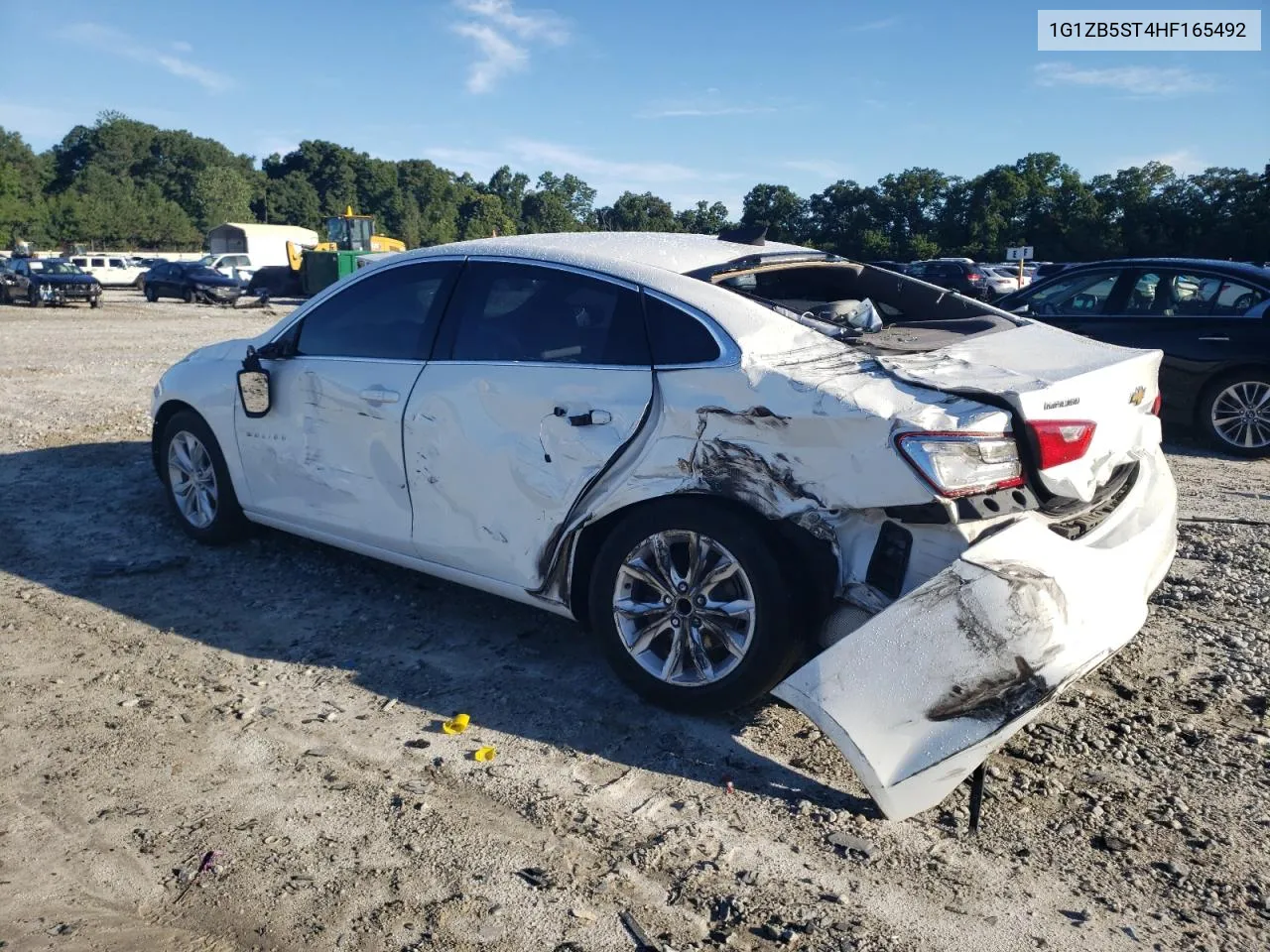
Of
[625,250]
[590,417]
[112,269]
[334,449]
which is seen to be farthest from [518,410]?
[112,269]

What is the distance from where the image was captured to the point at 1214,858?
2898 millimetres

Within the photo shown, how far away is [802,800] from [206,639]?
269 cm

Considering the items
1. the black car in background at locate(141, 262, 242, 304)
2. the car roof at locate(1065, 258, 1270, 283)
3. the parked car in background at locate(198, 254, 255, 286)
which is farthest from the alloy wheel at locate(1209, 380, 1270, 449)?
the parked car in background at locate(198, 254, 255, 286)

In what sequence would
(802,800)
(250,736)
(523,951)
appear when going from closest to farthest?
1. (523,951)
2. (802,800)
3. (250,736)

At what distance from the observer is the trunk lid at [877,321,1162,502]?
329 centimetres

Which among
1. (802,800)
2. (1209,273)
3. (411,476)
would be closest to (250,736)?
(411,476)

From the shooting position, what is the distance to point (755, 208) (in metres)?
69.6

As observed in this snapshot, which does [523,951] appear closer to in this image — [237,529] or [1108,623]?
[1108,623]

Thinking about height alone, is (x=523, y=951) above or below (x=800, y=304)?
below

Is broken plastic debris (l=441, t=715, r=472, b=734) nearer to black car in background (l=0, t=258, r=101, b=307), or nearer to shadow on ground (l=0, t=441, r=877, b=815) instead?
shadow on ground (l=0, t=441, r=877, b=815)

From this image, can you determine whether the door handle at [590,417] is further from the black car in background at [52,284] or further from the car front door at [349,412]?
the black car in background at [52,284]

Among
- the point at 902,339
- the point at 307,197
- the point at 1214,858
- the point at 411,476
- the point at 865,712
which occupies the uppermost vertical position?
the point at 307,197

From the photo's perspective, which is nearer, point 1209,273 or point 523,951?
point 523,951

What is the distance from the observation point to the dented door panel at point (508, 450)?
3.83 metres
